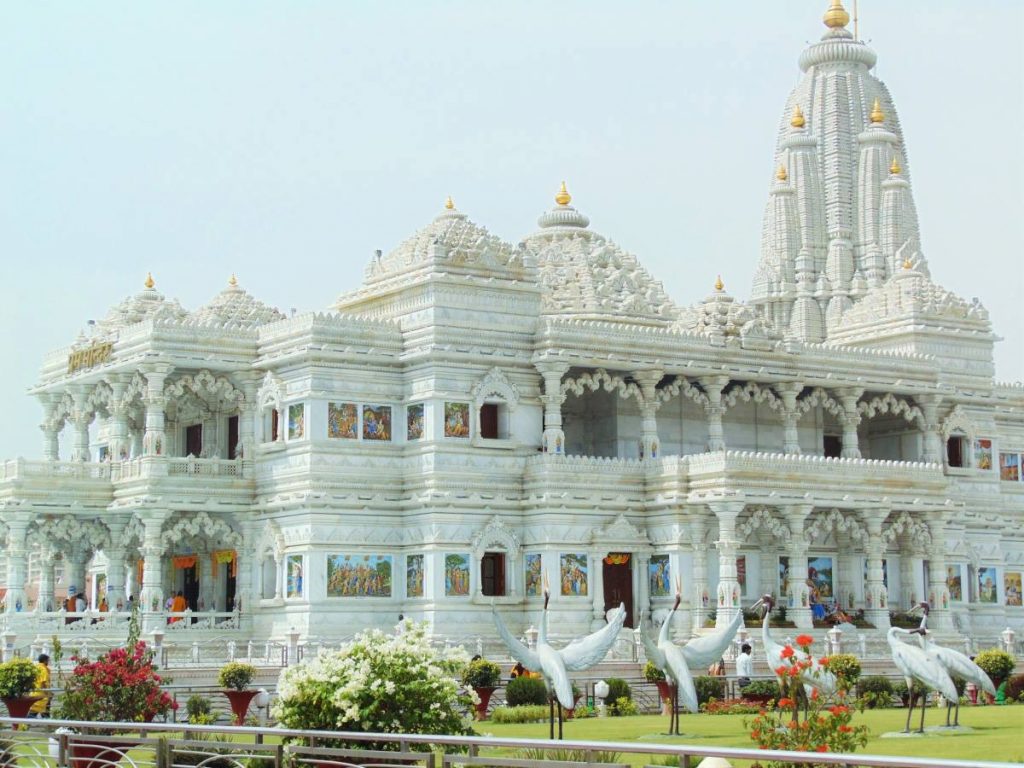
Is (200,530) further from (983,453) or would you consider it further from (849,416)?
(983,453)

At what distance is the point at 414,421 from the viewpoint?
5325 centimetres

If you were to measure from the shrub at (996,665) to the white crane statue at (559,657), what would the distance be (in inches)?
561

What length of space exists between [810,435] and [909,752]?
33394 mm

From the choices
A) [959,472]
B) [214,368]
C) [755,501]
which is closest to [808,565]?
[755,501]

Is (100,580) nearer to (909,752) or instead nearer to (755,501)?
(755,501)

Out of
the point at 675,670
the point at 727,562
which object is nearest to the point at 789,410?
the point at 727,562

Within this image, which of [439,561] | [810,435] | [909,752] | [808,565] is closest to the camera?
[909,752]

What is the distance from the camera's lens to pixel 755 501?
171ft

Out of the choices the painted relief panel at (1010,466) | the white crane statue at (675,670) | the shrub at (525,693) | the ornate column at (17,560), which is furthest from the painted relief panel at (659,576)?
the white crane statue at (675,670)

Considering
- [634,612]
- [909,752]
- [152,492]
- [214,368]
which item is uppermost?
[214,368]

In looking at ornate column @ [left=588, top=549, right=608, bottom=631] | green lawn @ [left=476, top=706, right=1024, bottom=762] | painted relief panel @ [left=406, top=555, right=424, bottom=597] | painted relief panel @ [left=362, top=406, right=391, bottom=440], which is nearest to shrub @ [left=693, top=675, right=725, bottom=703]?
green lawn @ [left=476, top=706, right=1024, bottom=762]

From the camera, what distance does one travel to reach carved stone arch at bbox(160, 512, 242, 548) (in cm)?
5297

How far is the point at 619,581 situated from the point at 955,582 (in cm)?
1298

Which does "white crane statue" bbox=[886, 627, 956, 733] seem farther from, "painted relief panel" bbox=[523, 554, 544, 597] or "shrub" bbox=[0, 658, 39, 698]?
"painted relief panel" bbox=[523, 554, 544, 597]
